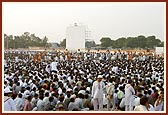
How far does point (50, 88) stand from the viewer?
24.3ft

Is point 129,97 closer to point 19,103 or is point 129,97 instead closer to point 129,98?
point 129,98

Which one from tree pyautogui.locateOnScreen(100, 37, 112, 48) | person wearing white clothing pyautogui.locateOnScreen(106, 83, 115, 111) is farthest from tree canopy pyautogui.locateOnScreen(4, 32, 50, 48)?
person wearing white clothing pyautogui.locateOnScreen(106, 83, 115, 111)

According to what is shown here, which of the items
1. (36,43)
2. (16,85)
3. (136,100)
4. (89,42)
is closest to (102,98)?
(136,100)

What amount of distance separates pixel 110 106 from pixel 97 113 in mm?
2117

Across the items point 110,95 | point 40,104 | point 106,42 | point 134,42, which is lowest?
point 40,104

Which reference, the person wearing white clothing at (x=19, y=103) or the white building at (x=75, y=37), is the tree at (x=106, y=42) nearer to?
the white building at (x=75, y=37)

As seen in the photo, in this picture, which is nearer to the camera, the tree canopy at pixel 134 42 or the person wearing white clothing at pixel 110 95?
the person wearing white clothing at pixel 110 95

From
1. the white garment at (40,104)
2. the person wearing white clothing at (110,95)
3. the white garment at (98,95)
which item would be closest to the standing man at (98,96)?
the white garment at (98,95)

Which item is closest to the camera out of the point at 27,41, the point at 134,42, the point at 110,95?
the point at 110,95

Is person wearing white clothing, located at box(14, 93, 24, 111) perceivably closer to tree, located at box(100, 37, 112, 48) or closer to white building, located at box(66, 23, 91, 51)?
white building, located at box(66, 23, 91, 51)

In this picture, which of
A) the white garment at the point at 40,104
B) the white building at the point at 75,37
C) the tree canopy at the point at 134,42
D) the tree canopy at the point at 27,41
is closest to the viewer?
the white garment at the point at 40,104

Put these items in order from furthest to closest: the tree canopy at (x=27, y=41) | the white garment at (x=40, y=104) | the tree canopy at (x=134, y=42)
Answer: the tree canopy at (x=27, y=41) < the tree canopy at (x=134, y=42) < the white garment at (x=40, y=104)

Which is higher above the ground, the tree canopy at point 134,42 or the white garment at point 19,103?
the tree canopy at point 134,42

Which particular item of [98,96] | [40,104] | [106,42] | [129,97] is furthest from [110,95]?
[106,42]
